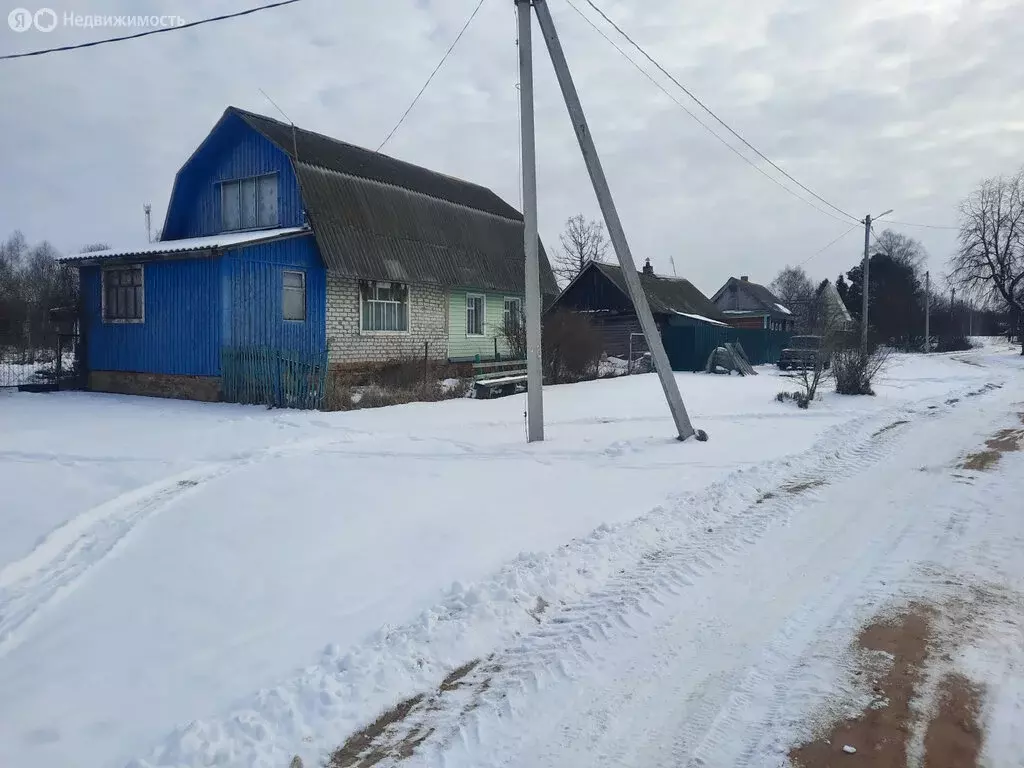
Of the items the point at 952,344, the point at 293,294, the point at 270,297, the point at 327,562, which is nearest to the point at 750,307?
the point at 952,344

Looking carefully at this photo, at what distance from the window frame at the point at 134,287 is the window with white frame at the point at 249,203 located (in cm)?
294

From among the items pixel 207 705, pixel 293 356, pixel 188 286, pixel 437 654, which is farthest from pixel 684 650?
pixel 188 286

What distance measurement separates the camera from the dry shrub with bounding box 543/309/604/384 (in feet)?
64.0

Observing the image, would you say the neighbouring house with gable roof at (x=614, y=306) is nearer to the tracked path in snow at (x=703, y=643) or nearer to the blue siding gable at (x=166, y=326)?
the blue siding gable at (x=166, y=326)

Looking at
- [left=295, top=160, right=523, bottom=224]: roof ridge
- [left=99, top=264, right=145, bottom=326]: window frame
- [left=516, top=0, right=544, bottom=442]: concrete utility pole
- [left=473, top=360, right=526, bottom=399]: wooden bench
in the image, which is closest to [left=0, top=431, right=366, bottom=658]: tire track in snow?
[left=516, top=0, right=544, bottom=442]: concrete utility pole

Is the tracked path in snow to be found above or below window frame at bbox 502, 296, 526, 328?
below

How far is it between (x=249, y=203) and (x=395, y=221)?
12.7 ft

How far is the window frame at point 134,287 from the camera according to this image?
1662 centimetres

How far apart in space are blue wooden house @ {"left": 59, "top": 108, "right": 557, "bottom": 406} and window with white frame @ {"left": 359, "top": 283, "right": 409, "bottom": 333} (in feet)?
0.13

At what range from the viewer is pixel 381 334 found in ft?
61.9

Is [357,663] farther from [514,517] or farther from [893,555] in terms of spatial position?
[893,555]

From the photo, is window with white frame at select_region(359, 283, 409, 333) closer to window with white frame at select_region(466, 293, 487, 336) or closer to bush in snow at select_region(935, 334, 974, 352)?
window with white frame at select_region(466, 293, 487, 336)

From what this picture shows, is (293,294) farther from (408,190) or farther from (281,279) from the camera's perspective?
(408,190)

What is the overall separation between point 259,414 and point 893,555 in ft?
33.9
